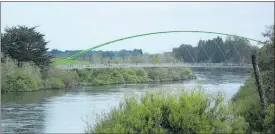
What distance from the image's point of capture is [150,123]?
38.3 ft

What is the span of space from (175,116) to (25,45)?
2652 cm

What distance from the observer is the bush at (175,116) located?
38.3 feet

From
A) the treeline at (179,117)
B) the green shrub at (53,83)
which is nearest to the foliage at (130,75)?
the green shrub at (53,83)

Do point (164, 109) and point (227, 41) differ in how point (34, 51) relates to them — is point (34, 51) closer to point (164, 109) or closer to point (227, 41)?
point (227, 41)

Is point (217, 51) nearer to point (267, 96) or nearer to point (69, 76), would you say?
point (69, 76)

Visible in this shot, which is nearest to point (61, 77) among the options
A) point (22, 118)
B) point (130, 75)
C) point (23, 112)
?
point (130, 75)

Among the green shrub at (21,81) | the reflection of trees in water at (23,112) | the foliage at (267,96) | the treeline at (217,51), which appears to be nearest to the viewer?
the foliage at (267,96)

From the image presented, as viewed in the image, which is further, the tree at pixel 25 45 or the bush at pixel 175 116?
the tree at pixel 25 45

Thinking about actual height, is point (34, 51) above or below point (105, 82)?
above

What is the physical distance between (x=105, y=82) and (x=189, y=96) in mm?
29460

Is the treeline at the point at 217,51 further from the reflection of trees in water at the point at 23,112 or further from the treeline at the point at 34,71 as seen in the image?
the reflection of trees in water at the point at 23,112

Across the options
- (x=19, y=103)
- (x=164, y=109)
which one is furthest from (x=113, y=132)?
(x=19, y=103)

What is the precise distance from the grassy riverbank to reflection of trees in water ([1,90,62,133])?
1819 mm

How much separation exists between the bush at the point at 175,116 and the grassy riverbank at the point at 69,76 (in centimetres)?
2191
